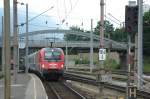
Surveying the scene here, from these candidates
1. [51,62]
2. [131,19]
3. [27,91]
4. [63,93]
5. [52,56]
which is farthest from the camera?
[52,56]

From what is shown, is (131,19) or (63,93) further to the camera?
(63,93)

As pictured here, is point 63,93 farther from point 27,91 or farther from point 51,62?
point 51,62

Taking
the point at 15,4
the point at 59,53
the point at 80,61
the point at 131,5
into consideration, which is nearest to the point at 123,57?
the point at 80,61

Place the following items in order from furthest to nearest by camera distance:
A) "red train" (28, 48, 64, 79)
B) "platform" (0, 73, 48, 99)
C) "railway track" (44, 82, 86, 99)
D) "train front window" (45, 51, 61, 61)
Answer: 1. "train front window" (45, 51, 61, 61)
2. "red train" (28, 48, 64, 79)
3. "railway track" (44, 82, 86, 99)
4. "platform" (0, 73, 48, 99)

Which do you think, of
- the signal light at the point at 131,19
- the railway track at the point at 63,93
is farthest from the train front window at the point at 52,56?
the signal light at the point at 131,19

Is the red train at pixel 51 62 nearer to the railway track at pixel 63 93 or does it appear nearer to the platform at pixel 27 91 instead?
the platform at pixel 27 91

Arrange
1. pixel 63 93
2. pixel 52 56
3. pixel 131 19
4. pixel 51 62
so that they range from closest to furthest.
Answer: pixel 131 19, pixel 63 93, pixel 51 62, pixel 52 56

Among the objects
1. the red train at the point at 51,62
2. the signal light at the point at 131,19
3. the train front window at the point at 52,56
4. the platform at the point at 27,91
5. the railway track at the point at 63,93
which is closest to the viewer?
the signal light at the point at 131,19

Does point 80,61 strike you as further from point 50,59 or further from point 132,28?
point 132,28

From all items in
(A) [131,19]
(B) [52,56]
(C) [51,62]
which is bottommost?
(C) [51,62]

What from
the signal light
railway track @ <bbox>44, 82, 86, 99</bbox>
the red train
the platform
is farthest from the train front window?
the signal light

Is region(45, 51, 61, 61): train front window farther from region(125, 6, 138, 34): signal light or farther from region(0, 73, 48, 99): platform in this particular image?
region(125, 6, 138, 34): signal light

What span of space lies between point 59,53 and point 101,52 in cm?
2145

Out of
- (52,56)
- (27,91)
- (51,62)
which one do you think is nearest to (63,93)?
(27,91)
